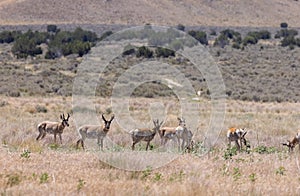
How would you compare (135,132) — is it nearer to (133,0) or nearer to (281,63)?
(281,63)

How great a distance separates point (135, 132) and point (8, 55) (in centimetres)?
4111

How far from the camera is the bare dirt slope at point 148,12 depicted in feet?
275

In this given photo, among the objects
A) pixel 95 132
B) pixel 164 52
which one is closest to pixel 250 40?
pixel 164 52

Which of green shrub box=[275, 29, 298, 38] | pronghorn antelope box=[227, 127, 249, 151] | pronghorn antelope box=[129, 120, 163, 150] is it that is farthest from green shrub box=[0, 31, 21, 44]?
pronghorn antelope box=[227, 127, 249, 151]

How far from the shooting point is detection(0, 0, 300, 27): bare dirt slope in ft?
275

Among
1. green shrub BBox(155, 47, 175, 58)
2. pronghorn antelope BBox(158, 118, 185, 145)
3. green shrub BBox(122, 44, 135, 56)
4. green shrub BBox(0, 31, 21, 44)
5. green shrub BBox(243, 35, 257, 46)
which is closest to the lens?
pronghorn antelope BBox(158, 118, 185, 145)

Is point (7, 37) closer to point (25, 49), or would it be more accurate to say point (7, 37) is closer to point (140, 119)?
point (25, 49)

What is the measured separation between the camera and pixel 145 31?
64.4 m

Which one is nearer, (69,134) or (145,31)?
(69,134)

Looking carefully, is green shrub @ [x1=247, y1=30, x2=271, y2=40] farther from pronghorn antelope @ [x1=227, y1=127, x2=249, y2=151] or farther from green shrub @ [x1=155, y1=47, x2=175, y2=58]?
pronghorn antelope @ [x1=227, y1=127, x2=249, y2=151]

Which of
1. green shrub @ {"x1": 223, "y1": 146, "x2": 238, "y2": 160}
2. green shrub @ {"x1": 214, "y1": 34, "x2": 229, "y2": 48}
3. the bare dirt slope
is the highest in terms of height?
the bare dirt slope

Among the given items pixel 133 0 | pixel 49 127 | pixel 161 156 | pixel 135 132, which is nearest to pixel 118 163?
pixel 161 156

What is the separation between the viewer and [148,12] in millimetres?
87062

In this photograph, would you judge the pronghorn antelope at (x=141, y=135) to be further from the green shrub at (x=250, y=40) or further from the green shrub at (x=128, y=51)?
the green shrub at (x=250, y=40)
